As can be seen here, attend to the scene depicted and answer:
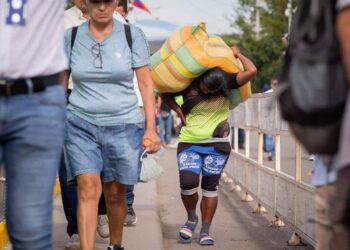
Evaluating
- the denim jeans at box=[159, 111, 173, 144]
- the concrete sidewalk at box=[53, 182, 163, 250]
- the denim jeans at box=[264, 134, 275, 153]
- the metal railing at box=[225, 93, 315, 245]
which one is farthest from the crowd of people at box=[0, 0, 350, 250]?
the denim jeans at box=[159, 111, 173, 144]

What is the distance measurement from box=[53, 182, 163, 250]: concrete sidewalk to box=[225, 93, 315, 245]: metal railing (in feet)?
3.70

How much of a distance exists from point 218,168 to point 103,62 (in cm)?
264

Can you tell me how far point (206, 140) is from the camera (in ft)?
29.0

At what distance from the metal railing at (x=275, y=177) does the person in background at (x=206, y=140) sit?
16.5 inches


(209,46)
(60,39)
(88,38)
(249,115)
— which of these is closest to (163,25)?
(249,115)

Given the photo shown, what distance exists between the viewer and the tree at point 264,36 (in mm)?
60094

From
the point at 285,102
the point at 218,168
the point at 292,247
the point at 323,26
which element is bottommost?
the point at 292,247

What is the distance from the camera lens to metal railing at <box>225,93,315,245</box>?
8078mm

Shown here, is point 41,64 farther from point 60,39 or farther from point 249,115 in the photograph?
point 249,115

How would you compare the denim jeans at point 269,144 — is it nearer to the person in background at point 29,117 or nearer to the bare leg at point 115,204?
the bare leg at point 115,204

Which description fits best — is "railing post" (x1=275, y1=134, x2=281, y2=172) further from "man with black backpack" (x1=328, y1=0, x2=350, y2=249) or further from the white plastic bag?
"man with black backpack" (x1=328, y1=0, x2=350, y2=249)

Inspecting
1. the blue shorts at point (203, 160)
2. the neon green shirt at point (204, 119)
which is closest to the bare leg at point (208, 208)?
the blue shorts at point (203, 160)

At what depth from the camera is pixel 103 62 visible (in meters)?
6.48

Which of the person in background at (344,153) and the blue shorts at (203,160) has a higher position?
the person in background at (344,153)
